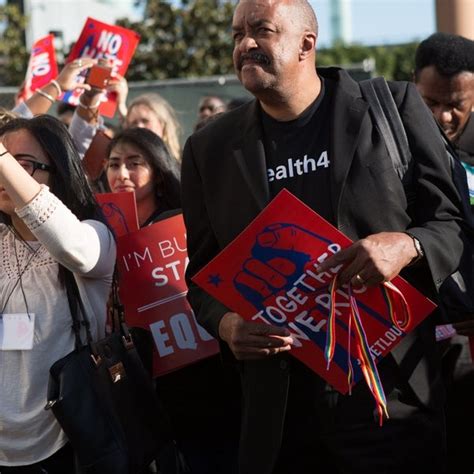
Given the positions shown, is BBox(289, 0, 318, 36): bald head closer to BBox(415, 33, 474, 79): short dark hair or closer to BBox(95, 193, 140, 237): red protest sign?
BBox(415, 33, 474, 79): short dark hair

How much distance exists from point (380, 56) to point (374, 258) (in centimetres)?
2702

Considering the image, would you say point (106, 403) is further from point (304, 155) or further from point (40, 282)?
point (304, 155)

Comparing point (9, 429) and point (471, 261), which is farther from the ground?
point (471, 261)

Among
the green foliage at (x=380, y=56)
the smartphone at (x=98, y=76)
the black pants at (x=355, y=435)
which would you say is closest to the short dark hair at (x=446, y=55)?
the black pants at (x=355, y=435)

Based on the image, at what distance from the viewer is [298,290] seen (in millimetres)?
2740

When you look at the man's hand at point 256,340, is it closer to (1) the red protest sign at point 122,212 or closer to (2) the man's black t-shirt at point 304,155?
(2) the man's black t-shirt at point 304,155

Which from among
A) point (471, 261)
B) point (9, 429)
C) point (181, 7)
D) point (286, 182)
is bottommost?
point (181, 7)

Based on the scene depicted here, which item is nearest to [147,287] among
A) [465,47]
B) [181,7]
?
[465,47]

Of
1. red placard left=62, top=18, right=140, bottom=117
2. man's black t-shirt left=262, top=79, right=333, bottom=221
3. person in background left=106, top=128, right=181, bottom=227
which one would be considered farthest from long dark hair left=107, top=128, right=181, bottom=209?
man's black t-shirt left=262, top=79, right=333, bottom=221

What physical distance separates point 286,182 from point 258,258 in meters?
0.25

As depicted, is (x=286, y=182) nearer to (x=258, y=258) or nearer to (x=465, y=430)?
(x=258, y=258)

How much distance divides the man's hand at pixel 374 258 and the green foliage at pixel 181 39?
15873 mm

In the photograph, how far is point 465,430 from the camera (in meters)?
4.23

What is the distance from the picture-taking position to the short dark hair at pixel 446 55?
403cm
